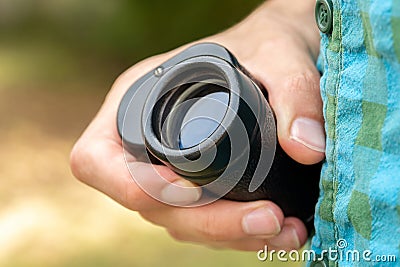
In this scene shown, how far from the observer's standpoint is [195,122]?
1.31 ft

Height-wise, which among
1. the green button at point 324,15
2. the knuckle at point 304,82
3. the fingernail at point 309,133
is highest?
the green button at point 324,15

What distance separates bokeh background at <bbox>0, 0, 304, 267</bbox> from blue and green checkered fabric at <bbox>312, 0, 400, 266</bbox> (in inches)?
25.9

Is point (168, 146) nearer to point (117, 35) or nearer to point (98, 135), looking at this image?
point (98, 135)

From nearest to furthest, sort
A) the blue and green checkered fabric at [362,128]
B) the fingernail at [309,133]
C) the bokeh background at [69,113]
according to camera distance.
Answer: the blue and green checkered fabric at [362,128] < the fingernail at [309,133] < the bokeh background at [69,113]

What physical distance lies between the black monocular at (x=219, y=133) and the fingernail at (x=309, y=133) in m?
0.01

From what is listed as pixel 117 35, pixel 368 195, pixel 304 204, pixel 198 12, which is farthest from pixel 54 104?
pixel 368 195

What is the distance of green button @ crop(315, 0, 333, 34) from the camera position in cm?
37

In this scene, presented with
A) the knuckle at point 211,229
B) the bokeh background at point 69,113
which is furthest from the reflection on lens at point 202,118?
the bokeh background at point 69,113

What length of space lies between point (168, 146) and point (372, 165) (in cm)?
11

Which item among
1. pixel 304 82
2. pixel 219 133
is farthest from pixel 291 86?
pixel 219 133

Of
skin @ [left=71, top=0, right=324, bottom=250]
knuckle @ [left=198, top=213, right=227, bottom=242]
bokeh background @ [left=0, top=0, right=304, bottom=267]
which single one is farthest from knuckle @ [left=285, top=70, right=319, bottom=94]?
bokeh background @ [left=0, top=0, right=304, bottom=267]

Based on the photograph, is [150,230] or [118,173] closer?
[118,173]

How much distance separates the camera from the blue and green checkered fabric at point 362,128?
12.2 inches

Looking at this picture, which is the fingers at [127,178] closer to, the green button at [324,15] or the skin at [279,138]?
the skin at [279,138]
